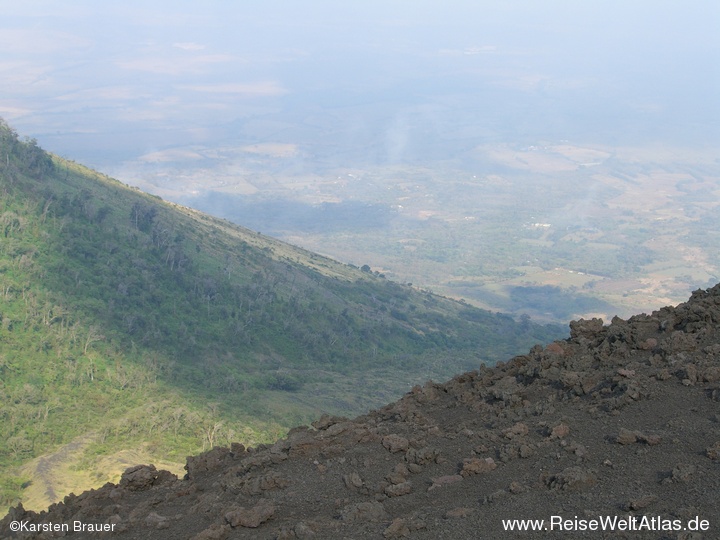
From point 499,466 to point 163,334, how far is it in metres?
49.2

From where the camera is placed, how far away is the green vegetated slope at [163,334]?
146ft

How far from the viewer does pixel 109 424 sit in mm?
45188

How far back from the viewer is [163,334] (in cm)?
5962

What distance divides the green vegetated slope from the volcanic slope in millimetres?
25419

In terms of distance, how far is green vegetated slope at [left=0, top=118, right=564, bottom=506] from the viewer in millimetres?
44594

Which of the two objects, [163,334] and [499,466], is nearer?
[499,466]

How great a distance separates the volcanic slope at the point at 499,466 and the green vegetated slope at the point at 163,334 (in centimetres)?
2542

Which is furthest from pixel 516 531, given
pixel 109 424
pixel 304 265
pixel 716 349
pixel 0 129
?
pixel 304 265

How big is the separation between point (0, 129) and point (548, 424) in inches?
2685

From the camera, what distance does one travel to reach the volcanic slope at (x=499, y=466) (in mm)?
10977

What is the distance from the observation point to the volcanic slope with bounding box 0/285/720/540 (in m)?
11.0

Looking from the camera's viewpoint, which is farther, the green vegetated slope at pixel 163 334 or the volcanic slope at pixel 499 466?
the green vegetated slope at pixel 163 334

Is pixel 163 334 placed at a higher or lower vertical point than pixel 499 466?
lower

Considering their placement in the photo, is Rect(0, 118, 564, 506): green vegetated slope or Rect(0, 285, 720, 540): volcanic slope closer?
Rect(0, 285, 720, 540): volcanic slope
